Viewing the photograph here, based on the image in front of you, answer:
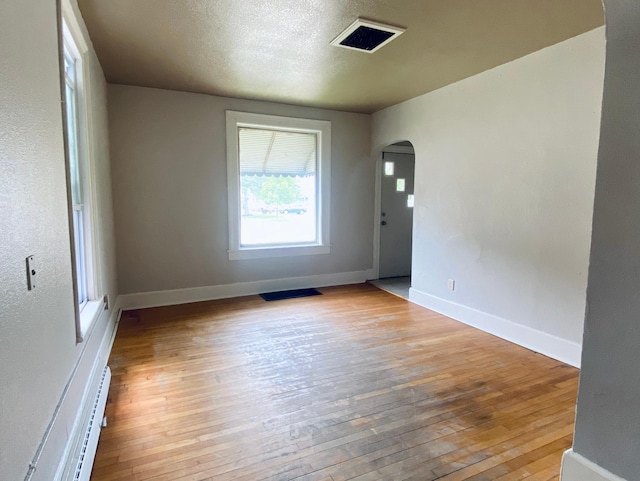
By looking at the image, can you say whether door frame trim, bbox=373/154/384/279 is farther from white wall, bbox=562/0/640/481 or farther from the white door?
white wall, bbox=562/0/640/481

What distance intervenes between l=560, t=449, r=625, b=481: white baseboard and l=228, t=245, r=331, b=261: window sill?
393cm

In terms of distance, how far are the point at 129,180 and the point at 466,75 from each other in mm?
3793

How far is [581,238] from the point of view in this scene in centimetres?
281

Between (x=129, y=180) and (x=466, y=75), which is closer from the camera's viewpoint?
(x=466, y=75)

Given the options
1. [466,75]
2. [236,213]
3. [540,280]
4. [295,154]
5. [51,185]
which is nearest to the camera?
[51,185]

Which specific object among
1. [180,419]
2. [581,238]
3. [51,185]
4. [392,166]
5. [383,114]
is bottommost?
[180,419]

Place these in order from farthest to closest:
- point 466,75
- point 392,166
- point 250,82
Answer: point 392,166 < point 250,82 < point 466,75

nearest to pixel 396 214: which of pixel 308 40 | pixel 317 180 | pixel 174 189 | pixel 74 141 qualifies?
pixel 317 180

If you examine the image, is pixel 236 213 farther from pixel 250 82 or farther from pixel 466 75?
pixel 466 75

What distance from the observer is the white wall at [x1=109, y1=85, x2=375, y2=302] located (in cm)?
413

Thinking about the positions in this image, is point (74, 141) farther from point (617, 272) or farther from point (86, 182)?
point (617, 272)

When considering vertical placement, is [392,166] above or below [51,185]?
above

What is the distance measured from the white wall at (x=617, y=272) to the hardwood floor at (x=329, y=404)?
585mm

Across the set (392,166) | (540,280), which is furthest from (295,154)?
(540,280)
